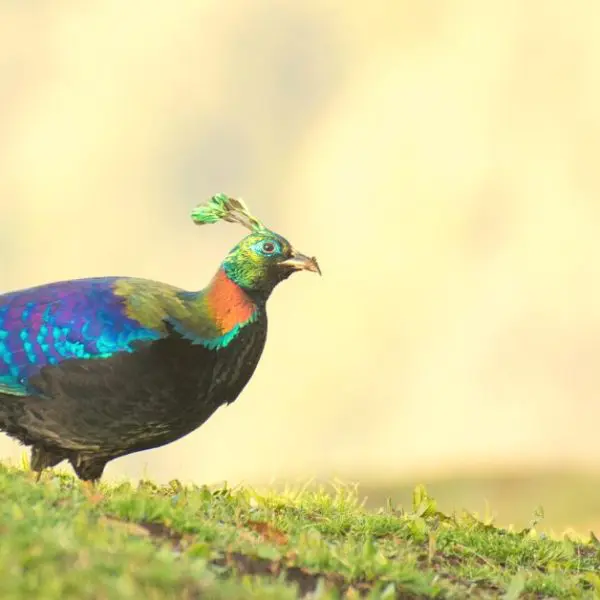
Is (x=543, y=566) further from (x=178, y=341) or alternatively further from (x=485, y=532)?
(x=178, y=341)

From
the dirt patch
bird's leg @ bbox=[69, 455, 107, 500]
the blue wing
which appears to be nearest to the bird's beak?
the blue wing

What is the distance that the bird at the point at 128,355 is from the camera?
7.75 metres

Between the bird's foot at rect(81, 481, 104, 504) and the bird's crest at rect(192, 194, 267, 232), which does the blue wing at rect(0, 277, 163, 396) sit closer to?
the bird's crest at rect(192, 194, 267, 232)

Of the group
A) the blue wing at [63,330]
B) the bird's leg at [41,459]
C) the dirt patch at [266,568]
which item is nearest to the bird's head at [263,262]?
the blue wing at [63,330]

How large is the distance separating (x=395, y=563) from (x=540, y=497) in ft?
64.6

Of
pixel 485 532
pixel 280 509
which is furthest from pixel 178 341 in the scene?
pixel 485 532

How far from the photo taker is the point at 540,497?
25.4m

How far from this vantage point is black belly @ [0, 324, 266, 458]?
25.3 feet

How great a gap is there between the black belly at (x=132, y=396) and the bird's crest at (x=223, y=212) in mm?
991

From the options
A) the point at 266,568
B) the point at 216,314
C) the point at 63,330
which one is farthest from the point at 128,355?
the point at 266,568

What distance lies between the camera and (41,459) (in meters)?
8.23

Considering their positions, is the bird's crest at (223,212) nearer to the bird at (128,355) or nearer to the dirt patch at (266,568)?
the bird at (128,355)

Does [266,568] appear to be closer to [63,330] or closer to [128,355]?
[128,355]

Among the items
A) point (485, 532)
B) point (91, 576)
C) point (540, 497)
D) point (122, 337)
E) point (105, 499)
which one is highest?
point (540, 497)
